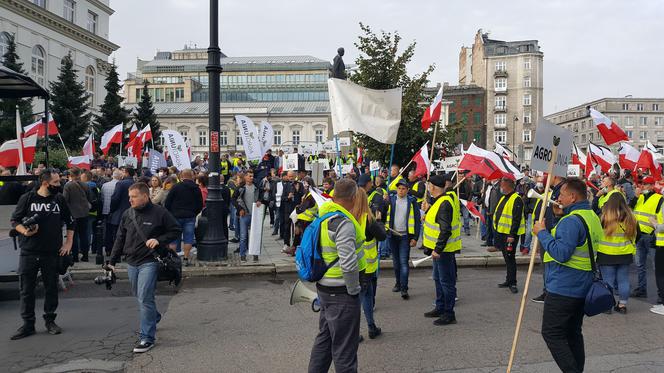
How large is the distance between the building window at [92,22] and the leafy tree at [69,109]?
22.7 m

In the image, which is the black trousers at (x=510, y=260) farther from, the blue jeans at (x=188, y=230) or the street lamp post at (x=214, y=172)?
the blue jeans at (x=188, y=230)

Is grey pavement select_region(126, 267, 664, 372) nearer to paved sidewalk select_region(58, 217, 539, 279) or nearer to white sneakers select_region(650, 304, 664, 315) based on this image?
white sneakers select_region(650, 304, 664, 315)

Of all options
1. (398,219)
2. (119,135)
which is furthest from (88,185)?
(119,135)

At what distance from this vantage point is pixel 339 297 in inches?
156

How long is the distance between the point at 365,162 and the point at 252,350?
16504 millimetres

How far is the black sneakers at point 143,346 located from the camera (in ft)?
17.6

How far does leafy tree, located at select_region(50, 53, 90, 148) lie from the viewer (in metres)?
35.8

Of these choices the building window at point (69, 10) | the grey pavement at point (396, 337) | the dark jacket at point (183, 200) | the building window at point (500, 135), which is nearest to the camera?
the grey pavement at point (396, 337)

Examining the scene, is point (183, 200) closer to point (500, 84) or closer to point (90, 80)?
point (90, 80)

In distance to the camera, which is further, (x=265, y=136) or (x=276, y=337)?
(x=265, y=136)

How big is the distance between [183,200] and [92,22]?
188 feet

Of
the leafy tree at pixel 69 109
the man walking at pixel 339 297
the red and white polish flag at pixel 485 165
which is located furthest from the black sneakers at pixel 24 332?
the leafy tree at pixel 69 109

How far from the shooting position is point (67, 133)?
35.5m

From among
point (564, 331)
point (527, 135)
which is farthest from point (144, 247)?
point (527, 135)
